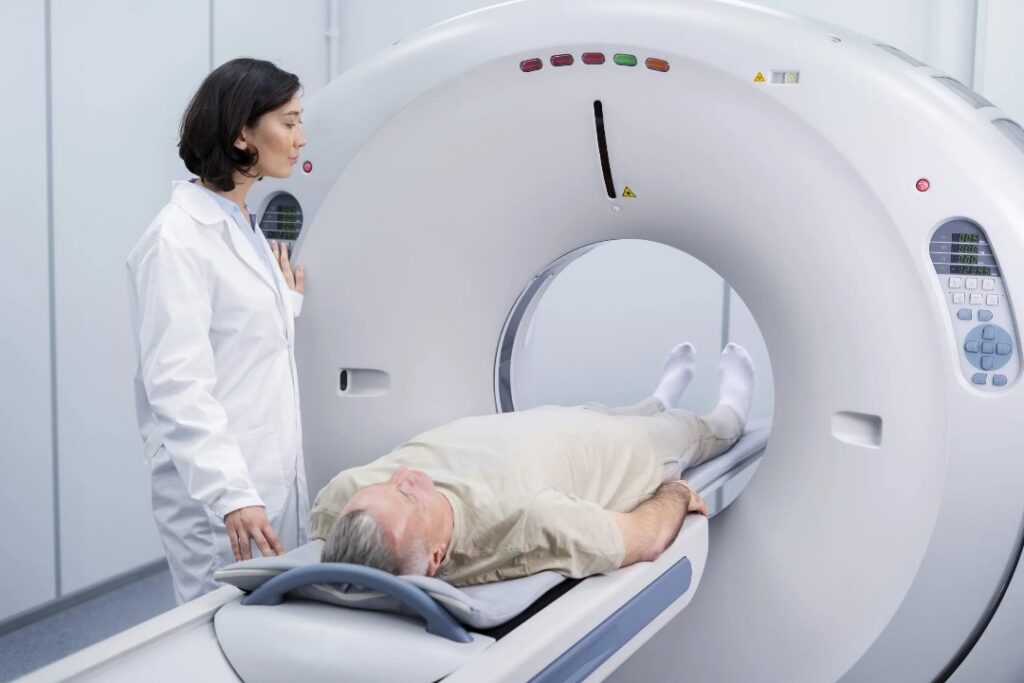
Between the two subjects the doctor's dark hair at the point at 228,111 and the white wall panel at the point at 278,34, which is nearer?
the doctor's dark hair at the point at 228,111

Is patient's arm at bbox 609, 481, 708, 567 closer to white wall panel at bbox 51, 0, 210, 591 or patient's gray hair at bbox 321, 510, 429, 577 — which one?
patient's gray hair at bbox 321, 510, 429, 577

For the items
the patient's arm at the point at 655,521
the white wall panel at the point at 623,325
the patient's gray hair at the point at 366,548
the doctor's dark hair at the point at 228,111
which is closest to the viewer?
the patient's gray hair at the point at 366,548

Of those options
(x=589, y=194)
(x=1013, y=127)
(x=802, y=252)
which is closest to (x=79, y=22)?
(x=589, y=194)

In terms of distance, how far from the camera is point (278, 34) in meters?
2.98

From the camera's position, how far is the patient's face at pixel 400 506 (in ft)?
4.12

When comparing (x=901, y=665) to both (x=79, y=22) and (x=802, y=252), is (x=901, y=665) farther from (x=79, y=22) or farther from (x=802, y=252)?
(x=79, y=22)

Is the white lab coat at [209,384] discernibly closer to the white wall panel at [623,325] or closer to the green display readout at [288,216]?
the green display readout at [288,216]

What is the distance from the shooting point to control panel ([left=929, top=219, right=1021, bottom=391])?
56.3 inches

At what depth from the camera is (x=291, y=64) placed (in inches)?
120

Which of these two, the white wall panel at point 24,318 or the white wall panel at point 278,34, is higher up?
the white wall panel at point 278,34

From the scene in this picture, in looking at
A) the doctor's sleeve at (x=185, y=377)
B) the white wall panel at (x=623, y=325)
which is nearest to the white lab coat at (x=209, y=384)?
the doctor's sleeve at (x=185, y=377)

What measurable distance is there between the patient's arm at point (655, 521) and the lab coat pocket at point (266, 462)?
1.86ft

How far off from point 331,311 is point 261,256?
0.21m

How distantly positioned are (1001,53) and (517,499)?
1.66 meters
